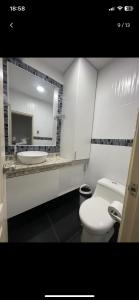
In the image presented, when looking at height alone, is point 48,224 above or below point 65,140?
below

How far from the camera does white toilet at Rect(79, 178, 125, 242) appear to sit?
95 cm

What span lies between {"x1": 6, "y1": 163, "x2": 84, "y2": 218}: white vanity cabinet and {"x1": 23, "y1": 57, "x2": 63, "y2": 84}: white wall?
1389 millimetres

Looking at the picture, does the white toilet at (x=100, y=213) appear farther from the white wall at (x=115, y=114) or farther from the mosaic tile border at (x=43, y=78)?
the mosaic tile border at (x=43, y=78)

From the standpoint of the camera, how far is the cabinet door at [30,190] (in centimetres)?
120

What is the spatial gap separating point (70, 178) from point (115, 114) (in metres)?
1.18

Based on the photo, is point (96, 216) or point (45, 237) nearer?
point (96, 216)

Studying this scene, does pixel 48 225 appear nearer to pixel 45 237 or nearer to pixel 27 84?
pixel 45 237

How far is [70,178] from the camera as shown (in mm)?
1781

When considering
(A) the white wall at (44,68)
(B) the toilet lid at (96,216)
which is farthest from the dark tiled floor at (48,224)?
(A) the white wall at (44,68)

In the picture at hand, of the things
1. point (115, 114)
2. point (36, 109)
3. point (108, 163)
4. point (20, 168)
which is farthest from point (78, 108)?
point (20, 168)
